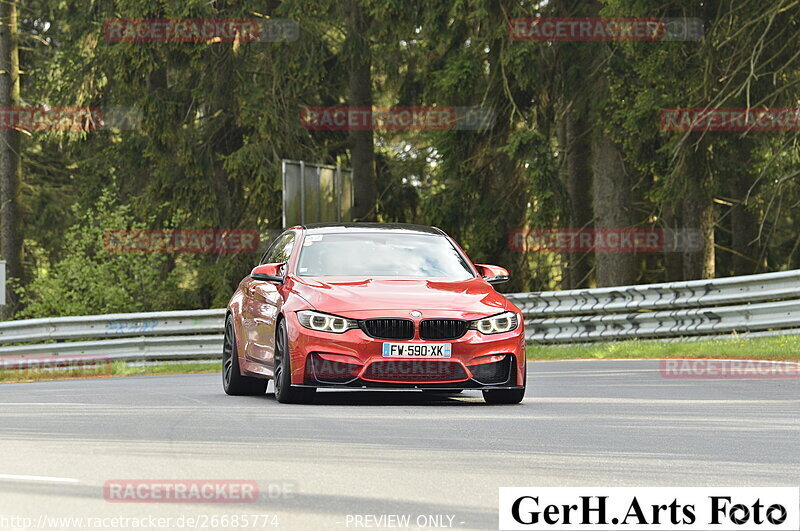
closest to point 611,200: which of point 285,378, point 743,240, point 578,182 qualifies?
point 578,182

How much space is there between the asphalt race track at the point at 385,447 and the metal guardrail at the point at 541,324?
700cm

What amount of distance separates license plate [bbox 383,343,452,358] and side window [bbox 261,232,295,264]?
2165 mm

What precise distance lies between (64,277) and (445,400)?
1456cm

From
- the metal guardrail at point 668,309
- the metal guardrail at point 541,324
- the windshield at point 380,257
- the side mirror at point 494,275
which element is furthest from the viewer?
the metal guardrail at point 541,324

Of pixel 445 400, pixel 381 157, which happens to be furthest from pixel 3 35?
pixel 445 400

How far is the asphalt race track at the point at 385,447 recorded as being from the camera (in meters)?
7.64

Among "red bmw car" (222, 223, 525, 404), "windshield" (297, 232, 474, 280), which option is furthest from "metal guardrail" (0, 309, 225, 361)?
"red bmw car" (222, 223, 525, 404)

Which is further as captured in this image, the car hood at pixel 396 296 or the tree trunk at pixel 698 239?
the tree trunk at pixel 698 239

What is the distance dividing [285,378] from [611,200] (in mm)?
17308

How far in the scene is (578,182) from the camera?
3381cm

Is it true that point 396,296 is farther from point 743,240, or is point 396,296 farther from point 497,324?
point 743,240

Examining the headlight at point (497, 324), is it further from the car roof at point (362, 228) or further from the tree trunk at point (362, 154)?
the tree trunk at point (362, 154)

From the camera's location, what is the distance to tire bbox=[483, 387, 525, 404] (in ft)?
43.3

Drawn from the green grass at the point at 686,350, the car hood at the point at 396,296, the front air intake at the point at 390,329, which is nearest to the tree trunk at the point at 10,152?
the green grass at the point at 686,350
